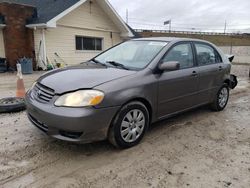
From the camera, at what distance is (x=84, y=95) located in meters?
2.99

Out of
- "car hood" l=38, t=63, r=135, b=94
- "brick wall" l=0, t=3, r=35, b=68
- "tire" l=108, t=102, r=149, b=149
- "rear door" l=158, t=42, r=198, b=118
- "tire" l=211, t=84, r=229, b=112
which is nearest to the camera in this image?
"car hood" l=38, t=63, r=135, b=94

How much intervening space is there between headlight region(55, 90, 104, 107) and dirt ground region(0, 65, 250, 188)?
0.77 metres

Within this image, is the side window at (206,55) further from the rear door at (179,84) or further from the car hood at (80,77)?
the car hood at (80,77)

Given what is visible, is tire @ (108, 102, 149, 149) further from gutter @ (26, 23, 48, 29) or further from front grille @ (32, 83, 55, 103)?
gutter @ (26, 23, 48, 29)

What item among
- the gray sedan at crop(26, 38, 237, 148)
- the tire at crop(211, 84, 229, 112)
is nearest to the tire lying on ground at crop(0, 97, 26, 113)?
the gray sedan at crop(26, 38, 237, 148)

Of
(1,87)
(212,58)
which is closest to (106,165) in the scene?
(212,58)

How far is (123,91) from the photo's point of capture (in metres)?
3.22

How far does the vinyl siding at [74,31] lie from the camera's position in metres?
12.8

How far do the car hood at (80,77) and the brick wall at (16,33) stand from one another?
9.67m

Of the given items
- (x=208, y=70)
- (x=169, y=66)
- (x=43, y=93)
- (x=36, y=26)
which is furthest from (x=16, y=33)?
Answer: (x=169, y=66)

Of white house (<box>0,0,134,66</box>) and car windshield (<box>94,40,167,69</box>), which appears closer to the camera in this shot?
car windshield (<box>94,40,167,69</box>)

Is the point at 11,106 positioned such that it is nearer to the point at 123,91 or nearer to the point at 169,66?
the point at 123,91

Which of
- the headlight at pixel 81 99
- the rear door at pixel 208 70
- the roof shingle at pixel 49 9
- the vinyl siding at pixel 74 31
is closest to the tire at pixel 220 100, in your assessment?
the rear door at pixel 208 70

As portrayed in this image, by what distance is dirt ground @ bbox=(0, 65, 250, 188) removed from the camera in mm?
2713
